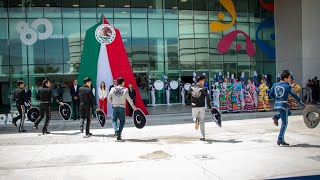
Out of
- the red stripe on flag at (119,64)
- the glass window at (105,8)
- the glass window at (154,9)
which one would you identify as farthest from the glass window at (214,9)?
the red stripe on flag at (119,64)

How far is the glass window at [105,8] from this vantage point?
25828 millimetres

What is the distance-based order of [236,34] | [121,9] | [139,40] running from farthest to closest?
[236,34]
[121,9]
[139,40]

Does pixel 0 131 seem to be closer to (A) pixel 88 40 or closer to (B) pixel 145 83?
(A) pixel 88 40

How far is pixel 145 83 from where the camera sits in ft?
84.3

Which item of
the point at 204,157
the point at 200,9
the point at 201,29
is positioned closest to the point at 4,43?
the point at 201,29

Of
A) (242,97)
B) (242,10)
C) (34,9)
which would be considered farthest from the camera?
(242,10)

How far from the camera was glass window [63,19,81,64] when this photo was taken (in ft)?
81.6

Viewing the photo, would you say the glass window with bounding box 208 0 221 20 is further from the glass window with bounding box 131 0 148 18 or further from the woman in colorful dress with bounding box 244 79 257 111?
the woman in colorful dress with bounding box 244 79 257 111

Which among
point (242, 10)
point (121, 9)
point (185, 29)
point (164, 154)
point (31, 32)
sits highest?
point (242, 10)

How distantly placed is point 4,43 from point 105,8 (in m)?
7.45

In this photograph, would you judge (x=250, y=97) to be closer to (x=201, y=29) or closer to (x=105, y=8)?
(x=201, y=29)

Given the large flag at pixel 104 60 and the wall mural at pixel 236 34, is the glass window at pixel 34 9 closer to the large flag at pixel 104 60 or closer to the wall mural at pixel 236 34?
the large flag at pixel 104 60

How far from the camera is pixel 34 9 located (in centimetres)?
2498

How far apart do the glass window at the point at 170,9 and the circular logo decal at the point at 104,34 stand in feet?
36.4
